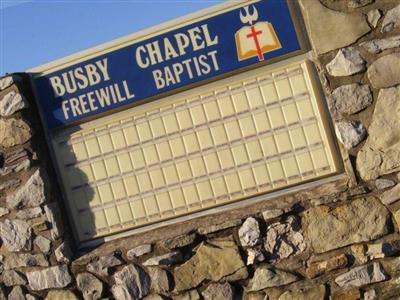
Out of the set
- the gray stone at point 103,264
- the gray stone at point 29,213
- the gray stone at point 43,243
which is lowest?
the gray stone at point 103,264

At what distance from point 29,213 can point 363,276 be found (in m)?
2.81

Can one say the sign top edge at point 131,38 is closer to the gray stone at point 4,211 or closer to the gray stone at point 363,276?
the gray stone at point 4,211

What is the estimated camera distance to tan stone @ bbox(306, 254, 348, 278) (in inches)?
199

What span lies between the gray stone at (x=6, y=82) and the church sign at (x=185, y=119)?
0.68 ft

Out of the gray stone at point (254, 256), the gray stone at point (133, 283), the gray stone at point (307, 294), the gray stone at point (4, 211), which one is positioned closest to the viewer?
the gray stone at point (307, 294)

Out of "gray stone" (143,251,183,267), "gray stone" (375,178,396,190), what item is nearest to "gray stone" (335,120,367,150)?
"gray stone" (375,178,396,190)

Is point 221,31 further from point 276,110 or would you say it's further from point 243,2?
point 276,110

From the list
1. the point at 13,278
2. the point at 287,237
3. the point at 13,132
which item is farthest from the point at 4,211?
the point at 287,237

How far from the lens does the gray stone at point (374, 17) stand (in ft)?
16.2

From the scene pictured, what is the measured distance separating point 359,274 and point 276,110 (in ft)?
4.66

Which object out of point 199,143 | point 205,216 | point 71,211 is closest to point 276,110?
Answer: point 199,143

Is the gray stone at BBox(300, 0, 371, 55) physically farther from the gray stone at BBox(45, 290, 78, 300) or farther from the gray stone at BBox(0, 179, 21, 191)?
the gray stone at BBox(45, 290, 78, 300)

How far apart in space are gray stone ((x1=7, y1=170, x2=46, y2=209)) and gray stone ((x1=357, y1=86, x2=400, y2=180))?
2.68 m

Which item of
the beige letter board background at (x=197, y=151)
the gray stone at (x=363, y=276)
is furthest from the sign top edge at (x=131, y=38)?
the gray stone at (x=363, y=276)
